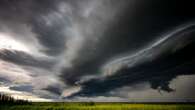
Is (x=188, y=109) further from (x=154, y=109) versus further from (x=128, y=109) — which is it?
(x=128, y=109)

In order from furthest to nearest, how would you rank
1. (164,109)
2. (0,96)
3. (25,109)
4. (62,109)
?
1. (0,96)
2. (25,109)
3. (62,109)
4. (164,109)

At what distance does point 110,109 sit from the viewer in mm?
24375

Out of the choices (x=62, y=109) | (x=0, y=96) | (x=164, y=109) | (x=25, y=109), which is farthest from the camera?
(x=0, y=96)

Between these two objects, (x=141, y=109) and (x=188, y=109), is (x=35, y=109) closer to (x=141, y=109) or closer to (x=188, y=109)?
(x=141, y=109)

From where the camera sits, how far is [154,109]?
23.0 m

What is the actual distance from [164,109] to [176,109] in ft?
5.52

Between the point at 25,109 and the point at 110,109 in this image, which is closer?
the point at 110,109

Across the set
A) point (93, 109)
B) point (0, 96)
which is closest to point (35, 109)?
point (93, 109)

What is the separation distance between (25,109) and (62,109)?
5928 mm

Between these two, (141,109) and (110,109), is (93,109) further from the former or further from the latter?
(141,109)

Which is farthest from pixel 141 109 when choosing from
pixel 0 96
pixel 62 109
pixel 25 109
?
pixel 0 96

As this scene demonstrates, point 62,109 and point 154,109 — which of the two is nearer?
point 154,109

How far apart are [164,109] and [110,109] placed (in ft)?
22.3

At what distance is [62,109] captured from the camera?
24.7m
